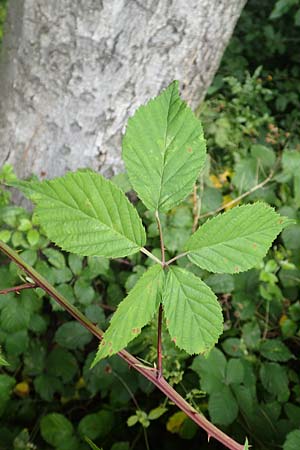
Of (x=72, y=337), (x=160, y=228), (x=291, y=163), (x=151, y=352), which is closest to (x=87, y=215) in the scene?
(x=160, y=228)

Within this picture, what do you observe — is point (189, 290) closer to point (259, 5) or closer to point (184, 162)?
point (184, 162)

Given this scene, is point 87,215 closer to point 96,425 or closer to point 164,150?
point 164,150

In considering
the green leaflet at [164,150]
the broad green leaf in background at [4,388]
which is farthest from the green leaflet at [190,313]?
the broad green leaf in background at [4,388]

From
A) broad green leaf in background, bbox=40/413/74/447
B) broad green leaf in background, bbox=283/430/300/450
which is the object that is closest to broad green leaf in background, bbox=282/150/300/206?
broad green leaf in background, bbox=283/430/300/450

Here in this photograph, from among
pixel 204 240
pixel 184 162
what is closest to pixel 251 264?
pixel 204 240

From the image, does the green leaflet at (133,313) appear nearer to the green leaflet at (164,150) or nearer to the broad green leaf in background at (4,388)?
the green leaflet at (164,150)
